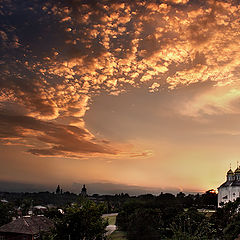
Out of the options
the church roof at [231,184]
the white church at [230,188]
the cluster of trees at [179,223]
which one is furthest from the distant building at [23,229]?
the church roof at [231,184]

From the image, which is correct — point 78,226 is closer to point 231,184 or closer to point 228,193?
point 231,184

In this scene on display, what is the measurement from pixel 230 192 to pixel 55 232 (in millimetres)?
75861

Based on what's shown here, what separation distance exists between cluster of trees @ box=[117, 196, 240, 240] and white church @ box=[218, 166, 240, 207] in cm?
2969

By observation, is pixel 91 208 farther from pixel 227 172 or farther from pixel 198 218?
pixel 227 172

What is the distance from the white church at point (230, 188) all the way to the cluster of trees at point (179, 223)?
2969cm

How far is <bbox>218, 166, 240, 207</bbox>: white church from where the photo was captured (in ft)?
278

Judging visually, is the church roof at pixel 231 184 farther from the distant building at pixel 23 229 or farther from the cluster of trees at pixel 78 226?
the cluster of trees at pixel 78 226

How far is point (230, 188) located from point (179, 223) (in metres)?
71.7

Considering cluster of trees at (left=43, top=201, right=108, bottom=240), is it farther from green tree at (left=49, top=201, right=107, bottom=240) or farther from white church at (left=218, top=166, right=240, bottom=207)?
white church at (left=218, top=166, right=240, bottom=207)

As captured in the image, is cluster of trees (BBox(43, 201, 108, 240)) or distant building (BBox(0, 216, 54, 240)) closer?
cluster of trees (BBox(43, 201, 108, 240))

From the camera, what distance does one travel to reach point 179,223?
72.3 feet

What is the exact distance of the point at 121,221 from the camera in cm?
5688

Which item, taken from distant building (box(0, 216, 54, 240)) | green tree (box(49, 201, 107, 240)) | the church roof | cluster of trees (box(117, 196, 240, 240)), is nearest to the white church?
the church roof

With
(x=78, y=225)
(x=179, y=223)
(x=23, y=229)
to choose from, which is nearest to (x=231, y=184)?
(x=23, y=229)
